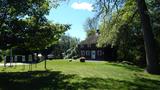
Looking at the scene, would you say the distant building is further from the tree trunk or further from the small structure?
the tree trunk

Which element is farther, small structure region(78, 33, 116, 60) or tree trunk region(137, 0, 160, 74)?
small structure region(78, 33, 116, 60)

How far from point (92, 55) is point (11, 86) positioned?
6429 centimetres

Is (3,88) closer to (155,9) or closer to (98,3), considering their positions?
(98,3)

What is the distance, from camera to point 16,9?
2895cm

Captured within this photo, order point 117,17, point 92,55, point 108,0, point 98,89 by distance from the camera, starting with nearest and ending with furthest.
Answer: point 98,89
point 108,0
point 117,17
point 92,55

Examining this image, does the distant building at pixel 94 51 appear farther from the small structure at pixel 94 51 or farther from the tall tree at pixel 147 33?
the tall tree at pixel 147 33

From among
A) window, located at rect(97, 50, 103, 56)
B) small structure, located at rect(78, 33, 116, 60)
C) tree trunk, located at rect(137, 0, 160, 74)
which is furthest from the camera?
window, located at rect(97, 50, 103, 56)

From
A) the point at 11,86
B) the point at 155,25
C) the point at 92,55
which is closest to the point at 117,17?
the point at 155,25

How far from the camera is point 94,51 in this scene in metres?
83.1

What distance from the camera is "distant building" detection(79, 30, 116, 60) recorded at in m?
78.9

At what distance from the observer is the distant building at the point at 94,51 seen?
78.9 m

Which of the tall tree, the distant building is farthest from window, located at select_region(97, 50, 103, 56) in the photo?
the tall tree

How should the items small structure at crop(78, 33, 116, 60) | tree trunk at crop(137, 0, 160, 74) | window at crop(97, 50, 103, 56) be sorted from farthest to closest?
1. window at crop(97, 50, 103, 56)
2. small structure at crop(78, 33, 116, 60)
3. tree trunk at crop(137, 0, 160, 74)

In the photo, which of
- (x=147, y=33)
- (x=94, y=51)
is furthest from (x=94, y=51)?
(x=147, y=33)
